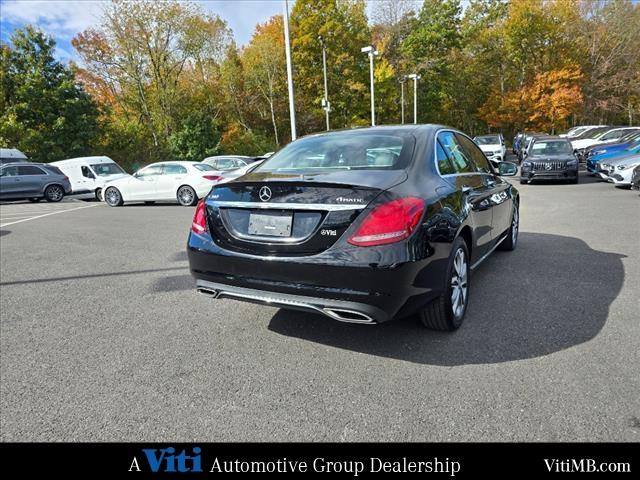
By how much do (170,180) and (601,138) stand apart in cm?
2151

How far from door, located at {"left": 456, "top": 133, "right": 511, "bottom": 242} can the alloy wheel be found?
1147 millimetres

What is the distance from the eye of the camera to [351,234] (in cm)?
277

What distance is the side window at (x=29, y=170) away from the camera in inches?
669

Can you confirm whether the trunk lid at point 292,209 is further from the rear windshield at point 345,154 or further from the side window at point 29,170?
the side window at point 29,170

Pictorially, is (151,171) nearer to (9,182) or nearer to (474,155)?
(9,182)

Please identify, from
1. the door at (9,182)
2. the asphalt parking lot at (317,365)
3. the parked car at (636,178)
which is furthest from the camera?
the door at (9,182)

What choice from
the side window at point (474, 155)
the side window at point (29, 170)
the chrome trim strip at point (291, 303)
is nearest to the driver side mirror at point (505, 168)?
the side window at point (474, 155)

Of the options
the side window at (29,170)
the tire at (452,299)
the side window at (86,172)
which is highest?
the side window at (29,170)

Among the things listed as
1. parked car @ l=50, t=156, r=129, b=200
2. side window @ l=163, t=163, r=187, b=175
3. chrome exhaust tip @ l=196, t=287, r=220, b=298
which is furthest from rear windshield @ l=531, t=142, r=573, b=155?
parked car @ l=50, t=156, r=129, b=200

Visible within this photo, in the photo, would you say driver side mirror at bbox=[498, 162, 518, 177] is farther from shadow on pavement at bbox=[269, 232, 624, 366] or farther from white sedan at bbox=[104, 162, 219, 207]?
white sedan at bbox=[104, 162, 219, 207]

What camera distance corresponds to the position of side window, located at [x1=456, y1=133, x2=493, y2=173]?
4.55 meters

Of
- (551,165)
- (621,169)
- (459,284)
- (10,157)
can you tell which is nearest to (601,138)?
(551,165)

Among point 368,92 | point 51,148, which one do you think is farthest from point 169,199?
point 368,92

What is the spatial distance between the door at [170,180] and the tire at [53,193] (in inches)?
245
